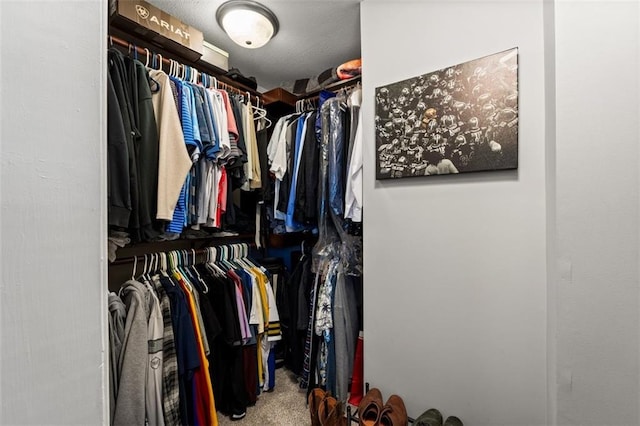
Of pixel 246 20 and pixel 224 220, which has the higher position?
pixel 246 20

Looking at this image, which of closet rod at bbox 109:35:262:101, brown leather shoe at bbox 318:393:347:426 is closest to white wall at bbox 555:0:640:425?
brown leather shoe at bbox 318:393:347:426

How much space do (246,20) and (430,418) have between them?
82.5 inches

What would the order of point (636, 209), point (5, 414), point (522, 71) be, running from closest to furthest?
point (5, 414), point (636, 209), point (522, 71)

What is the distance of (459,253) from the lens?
125 cm

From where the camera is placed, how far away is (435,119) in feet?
4.21

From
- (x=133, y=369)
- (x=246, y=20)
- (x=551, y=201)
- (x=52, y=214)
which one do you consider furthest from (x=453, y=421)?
(x=246, y=20)

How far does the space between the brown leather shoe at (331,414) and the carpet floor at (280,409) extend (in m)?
0.32

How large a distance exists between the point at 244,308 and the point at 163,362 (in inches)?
19.0

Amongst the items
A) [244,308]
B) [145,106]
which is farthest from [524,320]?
[145,106]

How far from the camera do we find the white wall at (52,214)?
348 mm

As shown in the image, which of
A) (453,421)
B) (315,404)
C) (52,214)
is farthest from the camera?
(315,404)

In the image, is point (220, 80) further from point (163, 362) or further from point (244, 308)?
point (163, 362)

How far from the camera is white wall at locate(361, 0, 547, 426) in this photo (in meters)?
1.10

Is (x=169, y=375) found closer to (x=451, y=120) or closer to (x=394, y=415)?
(x=394, y=415)
